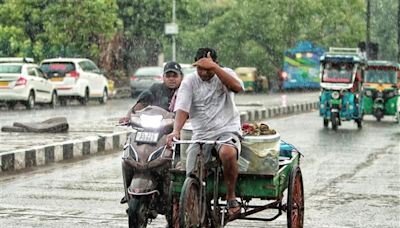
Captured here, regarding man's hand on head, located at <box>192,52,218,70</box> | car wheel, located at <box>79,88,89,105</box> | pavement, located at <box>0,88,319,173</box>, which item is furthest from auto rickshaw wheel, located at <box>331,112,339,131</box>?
man's hand on head, located at <box>192,52,218,70</box>

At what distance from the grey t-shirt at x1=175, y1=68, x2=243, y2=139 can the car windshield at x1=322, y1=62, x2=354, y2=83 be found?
1658 centimetres

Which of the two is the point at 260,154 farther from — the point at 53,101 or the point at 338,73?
A: the point at 53,101

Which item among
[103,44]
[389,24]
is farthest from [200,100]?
[389,24]

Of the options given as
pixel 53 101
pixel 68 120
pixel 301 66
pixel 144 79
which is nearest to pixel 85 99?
pixel 53 101

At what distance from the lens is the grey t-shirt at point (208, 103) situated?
7379 mm

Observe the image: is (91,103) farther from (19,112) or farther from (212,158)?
(212,158)

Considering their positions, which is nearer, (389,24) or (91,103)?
(91,103)

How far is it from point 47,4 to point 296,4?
1918 centimetres

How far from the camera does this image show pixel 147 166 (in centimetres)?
759

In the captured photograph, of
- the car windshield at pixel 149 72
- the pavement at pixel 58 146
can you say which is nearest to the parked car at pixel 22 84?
the pavement at pixel 58 146

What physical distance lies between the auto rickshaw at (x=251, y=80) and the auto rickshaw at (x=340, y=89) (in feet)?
94.1

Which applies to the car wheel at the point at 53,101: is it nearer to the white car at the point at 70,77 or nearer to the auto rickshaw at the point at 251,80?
the white car at the point at 70,77

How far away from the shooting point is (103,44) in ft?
150

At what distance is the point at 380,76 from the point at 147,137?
20784mm
